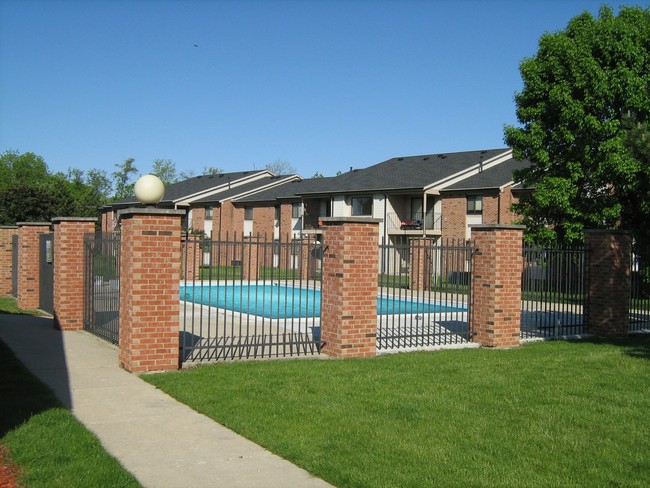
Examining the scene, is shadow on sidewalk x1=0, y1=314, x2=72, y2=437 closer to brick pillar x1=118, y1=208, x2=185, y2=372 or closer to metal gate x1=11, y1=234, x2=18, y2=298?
brick pillar x1=118, y1=208, x2=185, y2=372

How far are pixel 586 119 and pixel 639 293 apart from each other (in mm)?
7665

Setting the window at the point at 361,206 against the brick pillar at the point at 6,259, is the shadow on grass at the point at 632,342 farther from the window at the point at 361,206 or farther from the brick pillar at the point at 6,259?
the window at the point at 361,206

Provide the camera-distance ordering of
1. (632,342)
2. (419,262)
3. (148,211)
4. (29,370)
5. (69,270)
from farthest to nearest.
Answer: (419,262) < (632,342) < (69,270) < (29,370) < (148,211)

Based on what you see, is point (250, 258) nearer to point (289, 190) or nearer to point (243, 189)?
point (289, 190)

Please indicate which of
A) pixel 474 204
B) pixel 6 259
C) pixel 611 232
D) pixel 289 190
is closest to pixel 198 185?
pixel 289 190

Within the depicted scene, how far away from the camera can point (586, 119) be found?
21734 millimetres

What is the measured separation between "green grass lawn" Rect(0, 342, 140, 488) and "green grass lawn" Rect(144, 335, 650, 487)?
A: 137 centimetres

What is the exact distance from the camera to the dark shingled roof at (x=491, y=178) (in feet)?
117

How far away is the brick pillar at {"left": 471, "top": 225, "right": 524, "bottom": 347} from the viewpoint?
12328 millimetres

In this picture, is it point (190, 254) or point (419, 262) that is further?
point (190, 254)

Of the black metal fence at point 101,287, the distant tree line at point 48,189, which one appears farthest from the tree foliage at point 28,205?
the black metal fence at point 101,287

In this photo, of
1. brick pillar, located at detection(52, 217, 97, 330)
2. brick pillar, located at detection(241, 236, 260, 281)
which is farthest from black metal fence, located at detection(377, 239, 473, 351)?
brick pillar, located at detection(52, 217, 97, 330)

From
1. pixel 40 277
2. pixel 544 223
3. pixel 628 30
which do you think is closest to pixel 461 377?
pixel 40 277

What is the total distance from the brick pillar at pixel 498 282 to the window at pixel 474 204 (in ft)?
80.7
